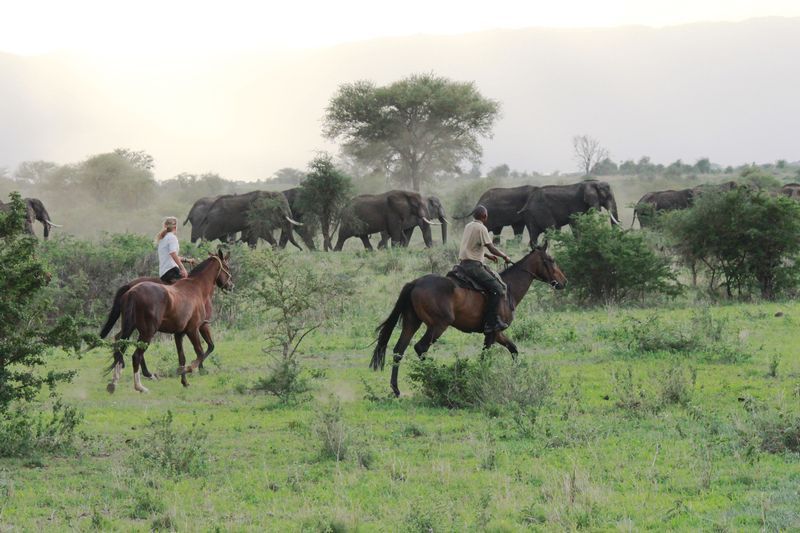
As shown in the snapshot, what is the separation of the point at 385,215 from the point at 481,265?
2280 centimetres

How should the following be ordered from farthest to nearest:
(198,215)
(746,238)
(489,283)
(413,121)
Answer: (413,121)
(198,215)
(746,238)
(489,283)

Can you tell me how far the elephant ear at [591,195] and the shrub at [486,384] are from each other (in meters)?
20.6

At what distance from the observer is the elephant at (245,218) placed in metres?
32.9

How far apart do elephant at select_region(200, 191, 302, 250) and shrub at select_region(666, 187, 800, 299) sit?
15577mm

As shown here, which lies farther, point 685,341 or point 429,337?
point 685,341

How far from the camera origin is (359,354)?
15.2 meters

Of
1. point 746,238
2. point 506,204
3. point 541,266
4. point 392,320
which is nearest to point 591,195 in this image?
point 506,204

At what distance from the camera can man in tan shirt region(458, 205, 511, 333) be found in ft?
38.4

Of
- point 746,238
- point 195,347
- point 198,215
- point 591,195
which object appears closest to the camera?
point 195,347

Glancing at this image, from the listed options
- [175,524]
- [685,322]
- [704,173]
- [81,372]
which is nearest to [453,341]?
[685,322]

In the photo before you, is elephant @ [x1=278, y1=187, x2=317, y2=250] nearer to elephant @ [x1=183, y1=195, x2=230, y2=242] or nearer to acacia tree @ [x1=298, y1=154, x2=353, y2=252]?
acacia tree @ [x1=298, y1=154, x2=353, y2=252]

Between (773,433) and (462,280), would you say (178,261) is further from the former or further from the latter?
(773,433)

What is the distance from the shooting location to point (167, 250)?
13578 millimetres

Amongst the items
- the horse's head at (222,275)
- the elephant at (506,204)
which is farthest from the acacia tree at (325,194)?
the horse's head at (222,275)
